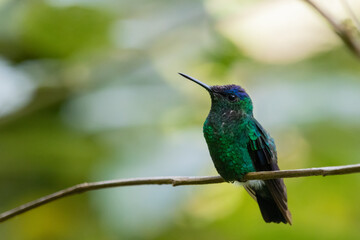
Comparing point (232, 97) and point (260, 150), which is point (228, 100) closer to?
point (232, 97)

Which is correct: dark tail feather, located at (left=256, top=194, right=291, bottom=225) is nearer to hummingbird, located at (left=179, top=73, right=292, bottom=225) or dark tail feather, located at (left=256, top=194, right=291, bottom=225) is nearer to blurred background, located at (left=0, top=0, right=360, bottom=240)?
hummingbird, located at (left=179, top=73, right=292, bottom=225)

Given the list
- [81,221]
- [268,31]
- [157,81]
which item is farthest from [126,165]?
[268,31]

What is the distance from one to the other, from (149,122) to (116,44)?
2.03 ft

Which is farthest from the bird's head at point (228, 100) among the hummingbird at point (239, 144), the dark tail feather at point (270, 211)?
the dark tail feather at point (270, 211)

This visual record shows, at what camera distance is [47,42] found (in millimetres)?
2990

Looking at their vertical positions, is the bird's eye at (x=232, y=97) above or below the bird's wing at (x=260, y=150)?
above

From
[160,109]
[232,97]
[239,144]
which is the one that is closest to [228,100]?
[232,97]

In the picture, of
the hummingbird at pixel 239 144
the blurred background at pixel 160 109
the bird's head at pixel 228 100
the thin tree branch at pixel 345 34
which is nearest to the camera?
the thin tree branch at pixel 345 34

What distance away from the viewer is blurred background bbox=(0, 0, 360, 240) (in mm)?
2414

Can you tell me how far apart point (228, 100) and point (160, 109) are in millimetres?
1007

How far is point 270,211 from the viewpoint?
1740 mm

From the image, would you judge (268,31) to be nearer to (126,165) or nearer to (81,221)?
(126,165)

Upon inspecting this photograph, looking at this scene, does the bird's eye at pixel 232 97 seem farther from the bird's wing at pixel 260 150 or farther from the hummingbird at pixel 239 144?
the bird's wing at pixel 260 150

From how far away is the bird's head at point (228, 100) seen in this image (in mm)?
1815
